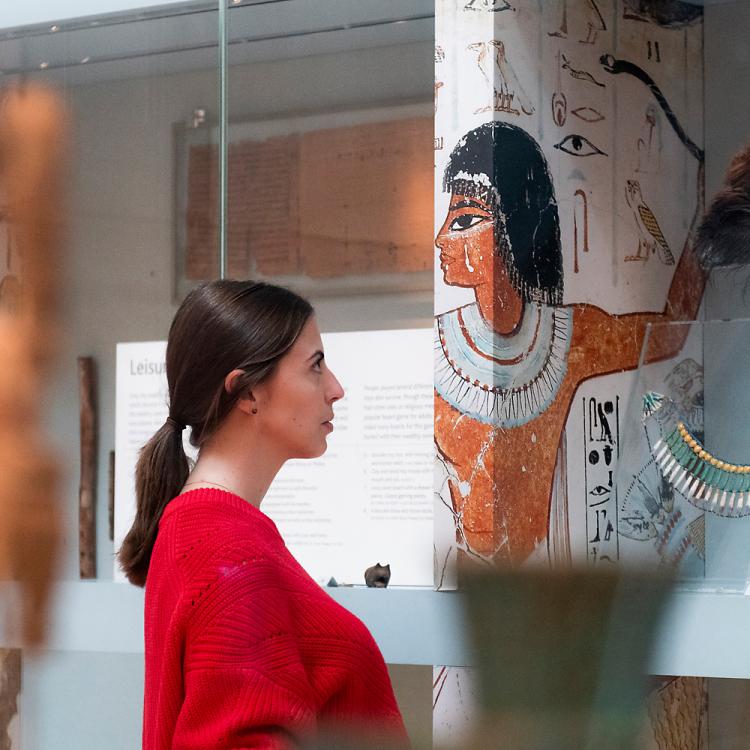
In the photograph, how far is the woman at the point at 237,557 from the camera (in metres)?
1.44

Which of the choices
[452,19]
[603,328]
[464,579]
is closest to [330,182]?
[452,19]

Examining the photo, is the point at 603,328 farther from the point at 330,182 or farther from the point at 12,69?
the point at 12,69

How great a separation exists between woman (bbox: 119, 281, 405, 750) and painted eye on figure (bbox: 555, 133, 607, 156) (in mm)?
1434

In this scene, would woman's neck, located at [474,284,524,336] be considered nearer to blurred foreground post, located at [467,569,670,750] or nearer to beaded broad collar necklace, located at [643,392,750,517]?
beaded broad collar necklace, located at [643,392,750,517]

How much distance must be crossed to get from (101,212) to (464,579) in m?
3.25

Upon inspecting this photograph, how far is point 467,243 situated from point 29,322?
133 centimetres

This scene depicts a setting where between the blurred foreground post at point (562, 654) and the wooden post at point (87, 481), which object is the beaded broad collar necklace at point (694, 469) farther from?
the blurred foreground post at point (562, 654)

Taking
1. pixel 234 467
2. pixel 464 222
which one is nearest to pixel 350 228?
pixel 464 222

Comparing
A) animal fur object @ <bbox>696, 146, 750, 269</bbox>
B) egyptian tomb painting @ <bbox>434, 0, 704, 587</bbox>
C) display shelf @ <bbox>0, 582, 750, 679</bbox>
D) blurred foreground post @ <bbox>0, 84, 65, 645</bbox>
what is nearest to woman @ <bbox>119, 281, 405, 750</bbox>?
display shelf @ <bbox>0, 582, 750, 679</bbox>

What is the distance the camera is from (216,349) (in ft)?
5.55

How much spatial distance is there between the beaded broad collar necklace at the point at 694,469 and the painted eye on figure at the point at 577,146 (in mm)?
586

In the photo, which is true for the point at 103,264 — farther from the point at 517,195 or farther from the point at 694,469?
the point at 694,469

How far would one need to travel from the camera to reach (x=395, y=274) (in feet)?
10.2

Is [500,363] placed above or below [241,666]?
above
